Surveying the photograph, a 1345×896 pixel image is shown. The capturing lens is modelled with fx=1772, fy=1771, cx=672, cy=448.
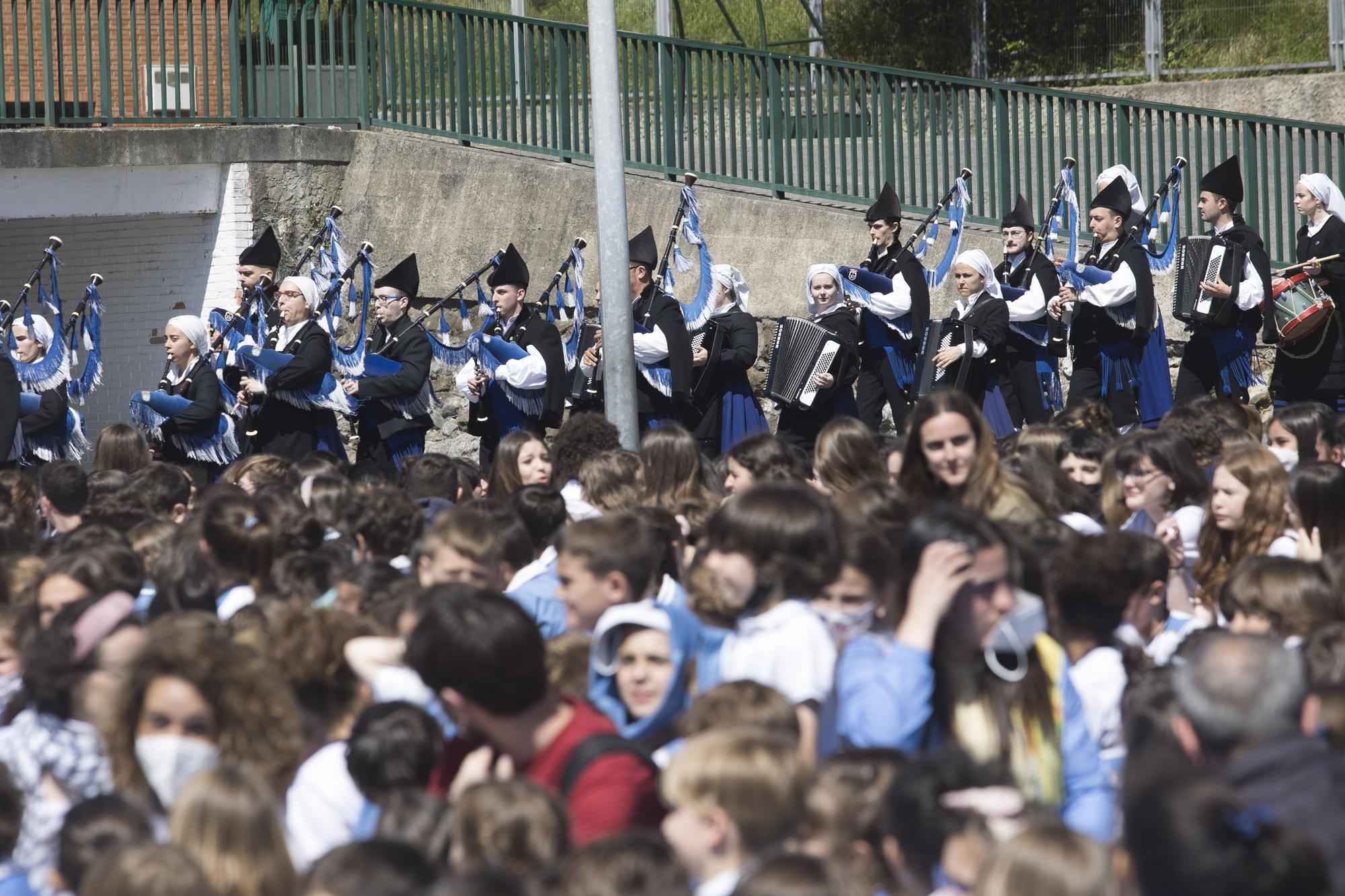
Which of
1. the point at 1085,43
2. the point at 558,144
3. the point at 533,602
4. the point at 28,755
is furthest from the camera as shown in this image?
the point at 1085,43

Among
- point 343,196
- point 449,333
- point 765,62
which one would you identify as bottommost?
point 449,333

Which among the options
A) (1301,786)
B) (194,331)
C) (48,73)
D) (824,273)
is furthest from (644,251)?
(1301,786)

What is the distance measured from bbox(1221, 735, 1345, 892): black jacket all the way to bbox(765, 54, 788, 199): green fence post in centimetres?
1042

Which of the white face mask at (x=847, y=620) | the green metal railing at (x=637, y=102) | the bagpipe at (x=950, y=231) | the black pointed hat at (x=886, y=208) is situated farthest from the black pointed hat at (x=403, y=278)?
the white face mask at (x=847, y=620)

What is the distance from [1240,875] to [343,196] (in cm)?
1196

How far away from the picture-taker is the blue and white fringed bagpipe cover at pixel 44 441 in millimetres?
9906

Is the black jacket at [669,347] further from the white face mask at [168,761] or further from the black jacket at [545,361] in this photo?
the white face mask at [168,761]

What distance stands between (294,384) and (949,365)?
12.0 feet

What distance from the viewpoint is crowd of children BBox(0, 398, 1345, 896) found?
259 cm

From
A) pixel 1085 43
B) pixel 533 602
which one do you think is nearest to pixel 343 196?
pixel 1085 43

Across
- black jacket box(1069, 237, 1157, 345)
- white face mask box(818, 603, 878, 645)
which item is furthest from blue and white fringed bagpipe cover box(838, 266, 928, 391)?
white face mask box(818, 603, 878, 645)

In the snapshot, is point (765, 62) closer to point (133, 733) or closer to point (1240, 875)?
point (133, 733)

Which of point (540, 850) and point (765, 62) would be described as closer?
point (540, 850)

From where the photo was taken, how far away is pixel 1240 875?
88.4 inches
